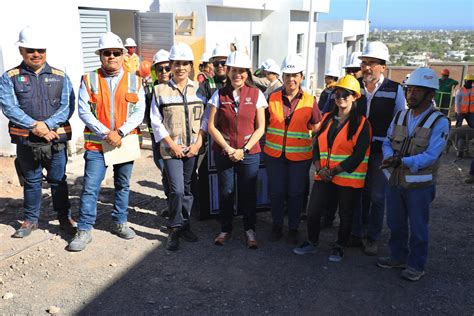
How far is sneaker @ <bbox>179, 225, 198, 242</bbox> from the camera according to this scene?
4.68 meters

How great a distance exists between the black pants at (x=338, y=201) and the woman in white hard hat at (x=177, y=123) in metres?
1.27

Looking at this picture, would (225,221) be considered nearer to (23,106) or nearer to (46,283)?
(46,283)

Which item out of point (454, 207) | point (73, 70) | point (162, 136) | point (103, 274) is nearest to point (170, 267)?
point (103, 274)

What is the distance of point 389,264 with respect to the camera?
4.12 metres

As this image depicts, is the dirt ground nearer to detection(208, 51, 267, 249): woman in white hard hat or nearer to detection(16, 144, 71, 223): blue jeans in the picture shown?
detection(16, 144, 71, 223): blue jeans

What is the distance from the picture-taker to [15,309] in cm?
345

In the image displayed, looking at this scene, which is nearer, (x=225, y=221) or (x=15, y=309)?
(x=15, y=309)

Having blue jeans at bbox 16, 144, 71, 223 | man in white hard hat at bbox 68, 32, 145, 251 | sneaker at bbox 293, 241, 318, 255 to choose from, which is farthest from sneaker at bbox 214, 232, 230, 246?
blue jeans at bbox 16, 144, 71, 223

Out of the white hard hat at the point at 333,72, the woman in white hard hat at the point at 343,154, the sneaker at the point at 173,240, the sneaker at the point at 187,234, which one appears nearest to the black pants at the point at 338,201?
the woman in white hard hat at the point at 343,154

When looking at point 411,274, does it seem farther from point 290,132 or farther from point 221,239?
point 221,239

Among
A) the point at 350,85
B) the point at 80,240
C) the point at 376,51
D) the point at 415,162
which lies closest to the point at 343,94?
the point at 350,85

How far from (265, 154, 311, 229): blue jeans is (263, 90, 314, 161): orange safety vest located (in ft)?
0.28

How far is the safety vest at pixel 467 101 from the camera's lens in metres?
8.77

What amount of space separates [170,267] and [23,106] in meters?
2.15
